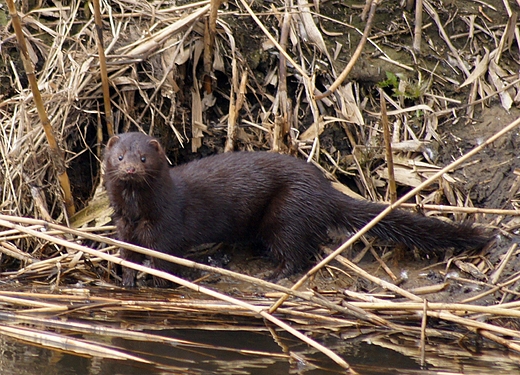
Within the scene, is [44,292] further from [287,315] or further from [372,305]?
[372,305]

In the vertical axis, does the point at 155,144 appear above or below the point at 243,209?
above

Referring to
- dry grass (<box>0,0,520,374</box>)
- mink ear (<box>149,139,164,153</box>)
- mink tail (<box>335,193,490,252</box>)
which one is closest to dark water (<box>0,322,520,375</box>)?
dry grass (<box>0,0,520,374</box>)

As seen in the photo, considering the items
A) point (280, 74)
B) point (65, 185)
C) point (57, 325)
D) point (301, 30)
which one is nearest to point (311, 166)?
point (280, 74)

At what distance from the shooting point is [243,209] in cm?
660

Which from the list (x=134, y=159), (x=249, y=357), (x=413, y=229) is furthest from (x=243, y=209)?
(x=249, y=357)

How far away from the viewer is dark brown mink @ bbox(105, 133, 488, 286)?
616 cm

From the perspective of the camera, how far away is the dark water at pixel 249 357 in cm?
457

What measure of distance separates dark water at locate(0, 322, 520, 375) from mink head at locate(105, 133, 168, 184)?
1.29 m

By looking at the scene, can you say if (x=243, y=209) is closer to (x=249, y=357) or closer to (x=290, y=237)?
(x=290, y=237)

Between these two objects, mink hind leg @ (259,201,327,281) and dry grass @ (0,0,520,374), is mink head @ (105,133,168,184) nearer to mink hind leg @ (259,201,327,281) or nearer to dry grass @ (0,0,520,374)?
dry grass @ (0,0,520,374)

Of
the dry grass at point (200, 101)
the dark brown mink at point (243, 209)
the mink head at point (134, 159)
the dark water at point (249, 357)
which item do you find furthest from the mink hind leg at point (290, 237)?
the dark water at point (249, 357)

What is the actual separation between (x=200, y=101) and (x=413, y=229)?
7.02 ft

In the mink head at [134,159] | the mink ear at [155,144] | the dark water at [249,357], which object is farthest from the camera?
the mink ear at [155,144]

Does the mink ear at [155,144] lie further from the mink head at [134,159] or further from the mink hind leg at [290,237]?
the mink hind leg at [290,237]
